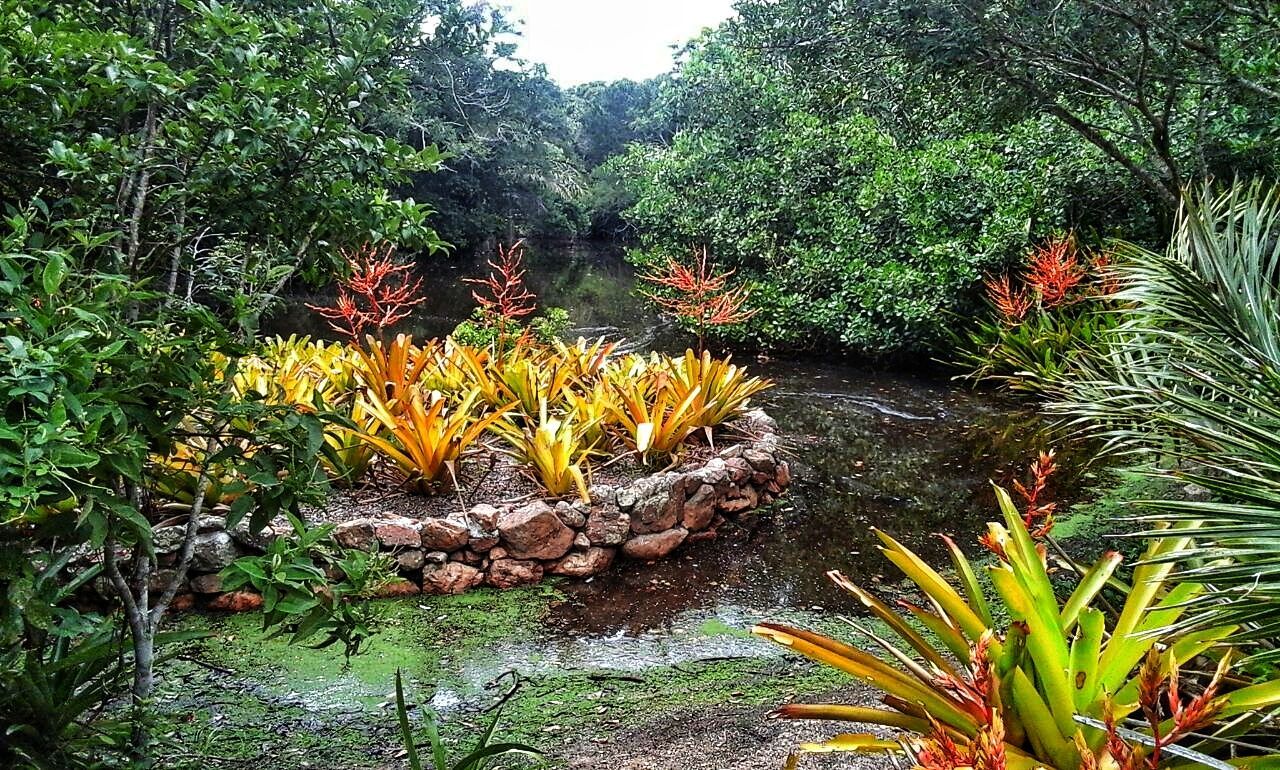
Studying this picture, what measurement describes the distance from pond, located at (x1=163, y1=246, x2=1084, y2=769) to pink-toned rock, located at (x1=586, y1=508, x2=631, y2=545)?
0.16 metres

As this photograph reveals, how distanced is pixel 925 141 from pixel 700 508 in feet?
21.2

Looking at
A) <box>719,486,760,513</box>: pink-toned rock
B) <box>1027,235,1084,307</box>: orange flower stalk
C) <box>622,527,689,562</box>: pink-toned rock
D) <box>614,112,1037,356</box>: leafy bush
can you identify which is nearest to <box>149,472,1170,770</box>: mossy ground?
<box>622,527,689,562</box>: pink-toned rock

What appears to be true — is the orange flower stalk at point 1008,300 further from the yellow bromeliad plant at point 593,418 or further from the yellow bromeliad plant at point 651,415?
the yellow bromeliad plant at point 593,418

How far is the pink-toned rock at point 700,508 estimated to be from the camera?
3.70 meters

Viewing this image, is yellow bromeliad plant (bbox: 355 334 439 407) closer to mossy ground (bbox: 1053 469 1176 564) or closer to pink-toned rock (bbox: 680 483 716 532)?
pink-toned rock (bbox: 680 483 716 532)

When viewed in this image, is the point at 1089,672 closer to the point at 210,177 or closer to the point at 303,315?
the point at 210,177

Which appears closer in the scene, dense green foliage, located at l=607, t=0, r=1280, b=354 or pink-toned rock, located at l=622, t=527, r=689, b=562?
pink-toned rock, located at l=622, t=527, r=689, b=562

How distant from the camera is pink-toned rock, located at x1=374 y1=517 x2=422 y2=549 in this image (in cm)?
310

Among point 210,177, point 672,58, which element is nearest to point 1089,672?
point 210,177

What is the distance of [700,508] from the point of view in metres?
3.73

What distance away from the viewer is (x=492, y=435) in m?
4.31

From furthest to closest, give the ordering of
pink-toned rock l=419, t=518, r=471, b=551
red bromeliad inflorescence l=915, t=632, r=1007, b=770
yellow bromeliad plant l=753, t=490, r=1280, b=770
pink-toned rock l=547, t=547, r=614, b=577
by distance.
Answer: pink-toned rock l=547, t=547, r=614, b=577 < pink-toned rock l=419, t=518, r=471, b=551 < yellow bromeliad plant l=753, t=490, r=1280, b=770 < red bromeliad inflorescence l=915, t=632, r=1007, b=770

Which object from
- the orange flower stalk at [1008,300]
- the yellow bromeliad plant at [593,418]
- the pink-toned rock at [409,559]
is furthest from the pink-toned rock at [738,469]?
the orange flower stalk at [1008,300]

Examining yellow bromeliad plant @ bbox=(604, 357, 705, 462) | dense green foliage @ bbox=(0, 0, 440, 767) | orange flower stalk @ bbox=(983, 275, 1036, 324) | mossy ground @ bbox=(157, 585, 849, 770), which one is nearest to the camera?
dense green foliage @ bbox=(0, 0, 440, 767)
